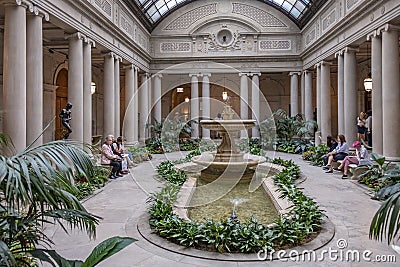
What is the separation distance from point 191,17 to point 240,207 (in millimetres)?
18433

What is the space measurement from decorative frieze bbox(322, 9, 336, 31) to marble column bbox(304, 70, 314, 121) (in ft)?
14.5

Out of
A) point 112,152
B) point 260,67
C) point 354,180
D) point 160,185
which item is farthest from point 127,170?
point 260,67

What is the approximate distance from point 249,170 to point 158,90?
13.4m

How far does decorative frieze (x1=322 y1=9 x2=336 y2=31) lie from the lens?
15.5 meters

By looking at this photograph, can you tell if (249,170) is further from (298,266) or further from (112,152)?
(298,266)

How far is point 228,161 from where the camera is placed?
11219mm

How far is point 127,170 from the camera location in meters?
11.6

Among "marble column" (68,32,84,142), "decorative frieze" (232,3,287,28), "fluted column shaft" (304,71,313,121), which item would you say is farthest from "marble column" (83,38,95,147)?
"fluted column shaft" (304,71,313,121)

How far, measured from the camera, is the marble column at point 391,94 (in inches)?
400

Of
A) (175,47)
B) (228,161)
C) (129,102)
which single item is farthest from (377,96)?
(175,47)

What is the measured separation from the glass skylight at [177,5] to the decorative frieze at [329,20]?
221 cm

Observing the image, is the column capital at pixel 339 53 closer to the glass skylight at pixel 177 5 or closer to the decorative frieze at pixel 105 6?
the glass skylight at pixel 177 5

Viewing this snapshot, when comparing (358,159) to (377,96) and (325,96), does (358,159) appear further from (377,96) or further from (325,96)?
(325,96)

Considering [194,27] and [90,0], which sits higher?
[194,27]
